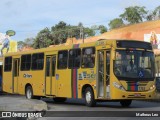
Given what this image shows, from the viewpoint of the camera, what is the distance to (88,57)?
1970 cm

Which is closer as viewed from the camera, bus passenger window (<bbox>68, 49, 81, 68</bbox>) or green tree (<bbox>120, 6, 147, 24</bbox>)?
bus passenger window (<bbox>68, 49, 81, 68</bbox>)

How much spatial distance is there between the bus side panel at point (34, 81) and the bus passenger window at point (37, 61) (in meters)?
0.28

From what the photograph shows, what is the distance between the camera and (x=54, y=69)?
22.5 metres

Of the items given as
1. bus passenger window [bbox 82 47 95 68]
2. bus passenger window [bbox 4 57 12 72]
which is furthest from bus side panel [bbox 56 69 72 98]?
bus passenger window [bbox 4 57 12 72]

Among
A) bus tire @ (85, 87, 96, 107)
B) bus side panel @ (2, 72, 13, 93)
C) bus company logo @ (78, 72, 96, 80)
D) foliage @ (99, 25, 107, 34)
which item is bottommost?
bus tire @ (85, 87, 96, 107)

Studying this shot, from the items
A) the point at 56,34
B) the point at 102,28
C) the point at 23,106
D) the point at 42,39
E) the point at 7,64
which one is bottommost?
the point at 23,106

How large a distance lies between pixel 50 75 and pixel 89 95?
3.96 m

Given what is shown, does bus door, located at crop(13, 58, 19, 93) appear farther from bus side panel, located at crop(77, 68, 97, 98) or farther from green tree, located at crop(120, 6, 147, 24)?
green tree, located at crop(120, 6, 147, 24)

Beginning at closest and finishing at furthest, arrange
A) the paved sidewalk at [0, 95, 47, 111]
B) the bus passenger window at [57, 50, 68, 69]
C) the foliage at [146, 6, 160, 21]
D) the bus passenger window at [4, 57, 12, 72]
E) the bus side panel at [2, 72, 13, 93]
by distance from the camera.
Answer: the paved sidewalk at [0, 95, 47, 111] < the bus passenger window at [57, 50, 68, 69] < the bus side panel at [2, 72, 13, 93] < the bus passenger window at [4, 57, 12, 72] < the foliage at [146, 6, 160, 21]

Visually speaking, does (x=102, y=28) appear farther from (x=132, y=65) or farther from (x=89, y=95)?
(x=132, y=65)

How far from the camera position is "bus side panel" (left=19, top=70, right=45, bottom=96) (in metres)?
23.7

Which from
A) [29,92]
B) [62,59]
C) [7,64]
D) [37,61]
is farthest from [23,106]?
[7,64]

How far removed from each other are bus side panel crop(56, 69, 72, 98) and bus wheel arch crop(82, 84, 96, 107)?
1188 mm

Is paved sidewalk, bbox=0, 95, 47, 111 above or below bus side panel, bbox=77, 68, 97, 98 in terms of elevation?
below
